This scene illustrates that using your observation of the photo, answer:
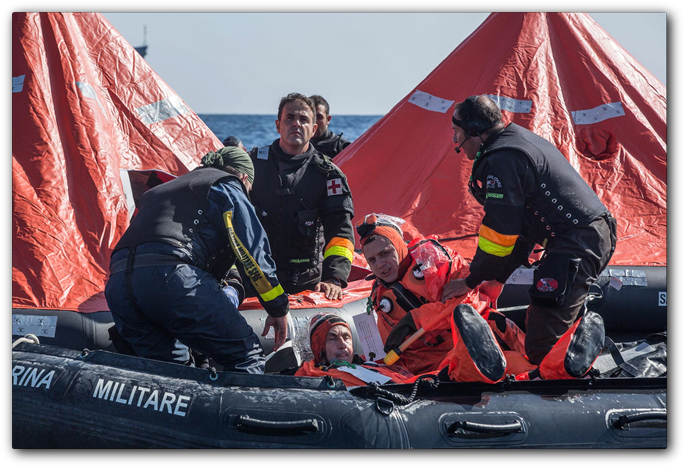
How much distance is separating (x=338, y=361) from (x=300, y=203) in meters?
1.18

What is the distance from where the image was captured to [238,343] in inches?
110

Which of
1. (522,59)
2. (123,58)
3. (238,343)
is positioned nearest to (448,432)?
(238,343)

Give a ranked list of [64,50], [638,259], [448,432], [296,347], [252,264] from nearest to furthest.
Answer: [448,432]
[252,264]
[296,347]
[638,259]
[64,50]

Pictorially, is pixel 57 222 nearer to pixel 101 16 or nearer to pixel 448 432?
pixel 101 16

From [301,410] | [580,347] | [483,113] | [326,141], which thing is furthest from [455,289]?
[326,141]

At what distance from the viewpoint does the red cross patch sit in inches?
155

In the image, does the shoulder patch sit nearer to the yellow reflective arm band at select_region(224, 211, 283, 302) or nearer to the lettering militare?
the yellow reflective arm band at select_region(224, 211, 283, 302)

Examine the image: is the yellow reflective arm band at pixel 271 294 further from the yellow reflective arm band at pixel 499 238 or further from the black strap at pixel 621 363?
the black strap at pixel 621 363

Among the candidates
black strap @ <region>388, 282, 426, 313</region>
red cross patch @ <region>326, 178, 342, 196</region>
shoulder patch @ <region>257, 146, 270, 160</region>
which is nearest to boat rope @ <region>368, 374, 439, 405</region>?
black strap @ <region>388, 282, 426, 313</region>

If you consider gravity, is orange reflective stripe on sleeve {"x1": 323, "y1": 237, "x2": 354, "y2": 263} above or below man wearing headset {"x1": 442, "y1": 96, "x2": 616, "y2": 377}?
below

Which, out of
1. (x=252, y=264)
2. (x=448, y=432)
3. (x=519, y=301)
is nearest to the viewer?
(x=448, y=432)

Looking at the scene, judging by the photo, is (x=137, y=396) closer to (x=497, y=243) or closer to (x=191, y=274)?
Result: (x=191, y=274)

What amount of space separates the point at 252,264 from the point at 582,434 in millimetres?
1469

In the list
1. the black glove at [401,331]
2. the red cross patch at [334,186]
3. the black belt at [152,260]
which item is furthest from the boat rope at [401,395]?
the red cross patch at [334,186]
